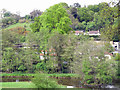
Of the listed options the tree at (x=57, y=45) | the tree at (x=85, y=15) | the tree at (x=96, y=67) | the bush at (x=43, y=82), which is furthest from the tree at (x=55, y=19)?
the bush at (x=43, y=82)

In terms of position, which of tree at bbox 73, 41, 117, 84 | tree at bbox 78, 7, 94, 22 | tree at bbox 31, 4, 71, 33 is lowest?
tree at bbox 73, 41, 117, 84

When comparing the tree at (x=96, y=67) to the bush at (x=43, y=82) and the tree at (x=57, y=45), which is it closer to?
the tree at (x=57, y=45)

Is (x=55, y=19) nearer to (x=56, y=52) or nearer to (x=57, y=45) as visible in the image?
(x=57, y=45)

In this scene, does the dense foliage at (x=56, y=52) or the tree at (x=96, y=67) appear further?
the dense foliage at (x=56, y=52)

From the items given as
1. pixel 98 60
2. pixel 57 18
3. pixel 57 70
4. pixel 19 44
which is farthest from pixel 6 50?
pixel 98 60

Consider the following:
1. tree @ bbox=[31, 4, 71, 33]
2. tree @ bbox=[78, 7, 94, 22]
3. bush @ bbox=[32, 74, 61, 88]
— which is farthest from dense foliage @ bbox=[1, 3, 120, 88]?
tree @ bbox=[78, 7, 94, 22]

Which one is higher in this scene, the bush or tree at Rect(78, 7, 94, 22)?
tree at Rect(78, 7, 94, 22)

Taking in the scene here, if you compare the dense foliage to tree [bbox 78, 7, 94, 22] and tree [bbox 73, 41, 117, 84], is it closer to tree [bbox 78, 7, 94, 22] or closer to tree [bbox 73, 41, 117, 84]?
tree [bbox 73, 41, 117, 84]

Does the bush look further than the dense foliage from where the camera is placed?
No

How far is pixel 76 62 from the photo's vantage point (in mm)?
6926

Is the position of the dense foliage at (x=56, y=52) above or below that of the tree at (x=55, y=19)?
below

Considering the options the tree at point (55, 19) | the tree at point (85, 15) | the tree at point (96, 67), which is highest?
the tree at point (85, 15)

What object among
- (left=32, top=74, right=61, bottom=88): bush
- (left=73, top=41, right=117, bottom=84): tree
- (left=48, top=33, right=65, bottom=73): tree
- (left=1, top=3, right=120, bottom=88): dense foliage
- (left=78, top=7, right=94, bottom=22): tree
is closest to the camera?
(left=32, top=74, right=61, bottom=88): bush

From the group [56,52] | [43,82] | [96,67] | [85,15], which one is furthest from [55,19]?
[43,82]
